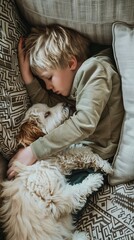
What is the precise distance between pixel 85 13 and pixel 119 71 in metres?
0.28

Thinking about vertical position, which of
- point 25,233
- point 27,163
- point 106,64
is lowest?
point 25,233

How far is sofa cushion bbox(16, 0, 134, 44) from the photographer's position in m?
1.37

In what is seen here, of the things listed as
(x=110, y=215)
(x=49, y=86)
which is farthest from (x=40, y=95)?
(x=110, y=215)

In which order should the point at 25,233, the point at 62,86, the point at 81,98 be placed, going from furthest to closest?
the point at 62,86 < the point at 81,98 < the point at 25,233

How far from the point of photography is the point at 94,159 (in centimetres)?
159

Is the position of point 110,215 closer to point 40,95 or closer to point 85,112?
point 85,112

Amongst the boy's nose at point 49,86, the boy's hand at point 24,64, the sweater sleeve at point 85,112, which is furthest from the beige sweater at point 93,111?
the boy's hand at point 24,64

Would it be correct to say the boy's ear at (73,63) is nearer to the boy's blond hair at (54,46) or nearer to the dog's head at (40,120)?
the boy's blond hair at (54,46)

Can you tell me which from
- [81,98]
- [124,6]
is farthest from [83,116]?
[124,6]

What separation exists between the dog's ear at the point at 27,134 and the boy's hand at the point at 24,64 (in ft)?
0.68

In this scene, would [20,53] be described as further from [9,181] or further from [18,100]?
[9,181]

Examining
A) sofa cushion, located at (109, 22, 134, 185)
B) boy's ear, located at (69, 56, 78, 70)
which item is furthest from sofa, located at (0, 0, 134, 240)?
boy's ear, located at (69, 56, 78, 70)

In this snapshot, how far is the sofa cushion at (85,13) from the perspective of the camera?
4.48 feet

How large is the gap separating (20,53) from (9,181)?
570 millimetres
